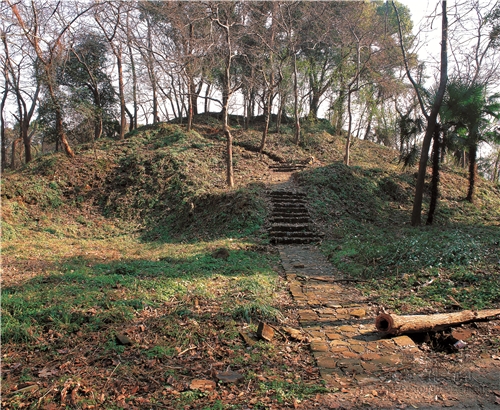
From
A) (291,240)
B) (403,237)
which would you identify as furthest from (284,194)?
(403,237)

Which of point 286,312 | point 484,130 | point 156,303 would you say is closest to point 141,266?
point 156,303

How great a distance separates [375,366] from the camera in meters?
3.53

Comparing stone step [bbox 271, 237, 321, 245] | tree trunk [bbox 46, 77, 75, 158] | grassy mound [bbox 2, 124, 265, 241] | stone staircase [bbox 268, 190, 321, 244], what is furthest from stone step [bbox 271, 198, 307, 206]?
tree trunk [bbox 46, 77, 75, 158]

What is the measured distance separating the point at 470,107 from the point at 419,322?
1040 centimetres

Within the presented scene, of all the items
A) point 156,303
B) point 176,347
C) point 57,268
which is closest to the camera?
point 176,347

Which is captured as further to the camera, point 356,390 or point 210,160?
point 210,160

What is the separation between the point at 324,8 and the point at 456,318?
1849cm

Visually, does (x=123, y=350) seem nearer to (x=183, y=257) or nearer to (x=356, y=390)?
(x=356, y=390)

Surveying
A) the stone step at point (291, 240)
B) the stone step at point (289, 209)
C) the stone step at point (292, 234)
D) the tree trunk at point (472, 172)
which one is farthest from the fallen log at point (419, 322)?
the tree trunk at point (472, 172)

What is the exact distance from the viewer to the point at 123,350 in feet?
11.6

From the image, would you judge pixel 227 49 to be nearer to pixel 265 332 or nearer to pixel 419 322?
pixel 265 332

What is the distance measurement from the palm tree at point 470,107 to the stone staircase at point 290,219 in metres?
5.80

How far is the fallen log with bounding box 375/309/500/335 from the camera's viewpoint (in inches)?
161

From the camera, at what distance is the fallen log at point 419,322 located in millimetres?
4098
